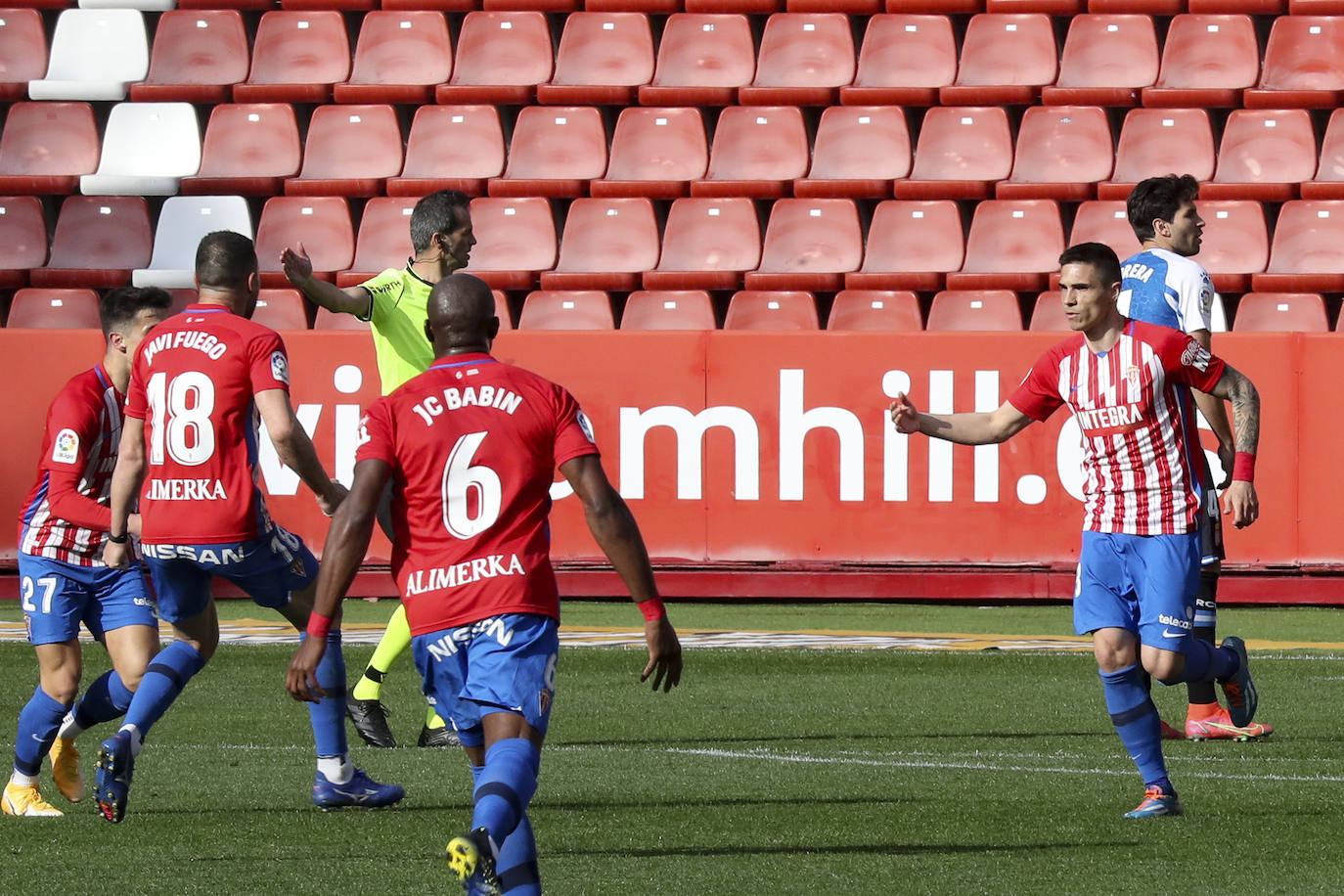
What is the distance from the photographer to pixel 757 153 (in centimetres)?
1603

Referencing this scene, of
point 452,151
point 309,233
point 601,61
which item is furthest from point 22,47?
point 601,61

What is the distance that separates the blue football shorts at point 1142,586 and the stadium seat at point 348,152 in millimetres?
10448

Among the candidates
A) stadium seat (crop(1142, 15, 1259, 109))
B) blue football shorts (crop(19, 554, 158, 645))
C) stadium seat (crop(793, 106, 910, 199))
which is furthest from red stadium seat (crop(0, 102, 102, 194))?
blue football shorts (crop(19, 554, 158, 645))

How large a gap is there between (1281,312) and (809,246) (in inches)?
135

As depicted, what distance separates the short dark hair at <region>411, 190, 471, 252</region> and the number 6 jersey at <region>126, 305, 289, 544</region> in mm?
1688

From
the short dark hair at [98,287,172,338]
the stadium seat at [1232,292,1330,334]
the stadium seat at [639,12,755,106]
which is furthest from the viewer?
the stadium seat at [639,12,755,106]

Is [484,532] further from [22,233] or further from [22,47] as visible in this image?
[22,47]

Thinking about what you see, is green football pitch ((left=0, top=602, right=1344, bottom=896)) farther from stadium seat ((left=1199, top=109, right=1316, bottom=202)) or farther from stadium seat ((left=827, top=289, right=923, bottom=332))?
stadium seat ((left=1199, top=109, right=1316, bottom=202))

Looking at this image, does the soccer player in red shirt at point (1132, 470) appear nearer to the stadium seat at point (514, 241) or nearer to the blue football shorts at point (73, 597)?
the blue football shorts at point (73, 597)

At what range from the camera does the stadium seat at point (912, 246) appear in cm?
1505

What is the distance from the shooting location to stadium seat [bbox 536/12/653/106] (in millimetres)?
16516

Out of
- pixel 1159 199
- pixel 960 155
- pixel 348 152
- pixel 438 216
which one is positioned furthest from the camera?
pixel 348 152

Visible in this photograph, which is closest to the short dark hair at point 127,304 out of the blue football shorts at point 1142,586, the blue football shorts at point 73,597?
the blue football shorts at point 73,597

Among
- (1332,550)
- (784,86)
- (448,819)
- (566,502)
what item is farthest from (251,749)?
(784,86)
